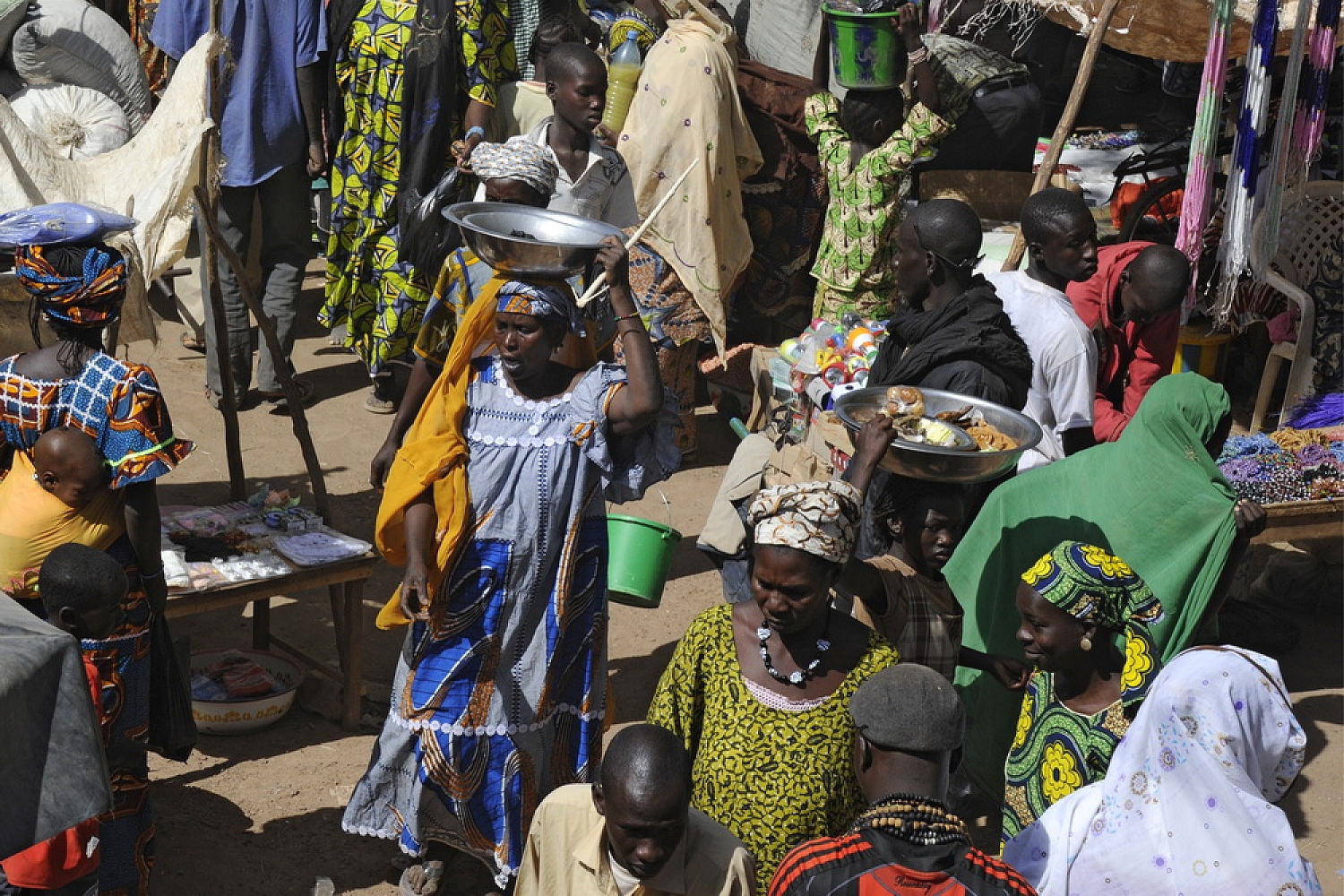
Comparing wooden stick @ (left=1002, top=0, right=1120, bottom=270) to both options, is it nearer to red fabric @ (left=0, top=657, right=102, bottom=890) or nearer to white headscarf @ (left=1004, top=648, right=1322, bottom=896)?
white headscarf @ (left=1004, top=648, right=1322, bottom=896)

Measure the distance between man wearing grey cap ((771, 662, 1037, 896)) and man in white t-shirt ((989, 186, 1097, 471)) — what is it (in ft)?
7.81

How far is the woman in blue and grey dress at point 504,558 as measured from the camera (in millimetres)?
4070

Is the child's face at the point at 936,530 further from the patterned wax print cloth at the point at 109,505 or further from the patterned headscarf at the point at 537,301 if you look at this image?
the patterned wax print cloth at the point at 109,505

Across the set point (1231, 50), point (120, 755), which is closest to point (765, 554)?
point (120, 755)

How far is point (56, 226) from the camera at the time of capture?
3941 mm

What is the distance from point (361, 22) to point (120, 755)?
488 cm

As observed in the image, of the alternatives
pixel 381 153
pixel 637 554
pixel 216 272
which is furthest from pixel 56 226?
pixel 381 153

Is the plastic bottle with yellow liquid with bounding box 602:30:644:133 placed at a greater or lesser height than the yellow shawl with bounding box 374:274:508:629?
greater

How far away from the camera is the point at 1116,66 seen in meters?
10.7

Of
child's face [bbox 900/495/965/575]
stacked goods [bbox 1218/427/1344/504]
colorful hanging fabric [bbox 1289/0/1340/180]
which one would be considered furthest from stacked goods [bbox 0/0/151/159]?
colorful hanging fabric [bbox 1289/0/1340/180]

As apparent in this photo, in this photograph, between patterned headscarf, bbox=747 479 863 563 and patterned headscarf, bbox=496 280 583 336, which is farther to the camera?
patterned headscarf, bbox=496 280 583 336

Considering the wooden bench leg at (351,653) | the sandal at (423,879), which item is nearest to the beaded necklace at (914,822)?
the sandal at (423,879)

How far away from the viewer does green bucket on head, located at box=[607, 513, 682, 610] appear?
5.31 meters

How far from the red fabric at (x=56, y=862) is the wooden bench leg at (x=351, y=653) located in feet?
6.98
